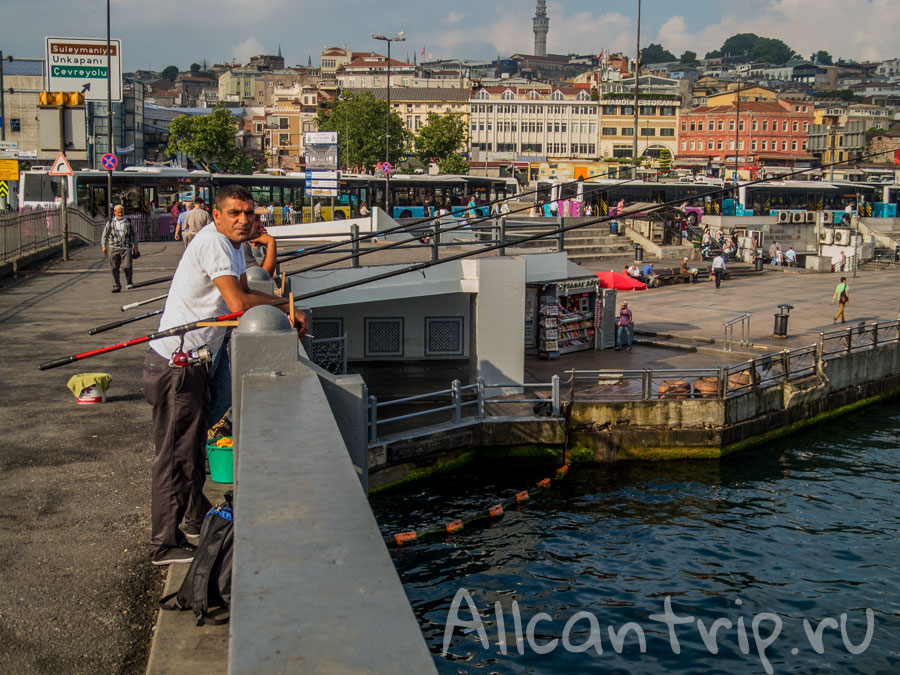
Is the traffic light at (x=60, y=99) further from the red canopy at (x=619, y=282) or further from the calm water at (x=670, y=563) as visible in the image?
the red canopy at (x=619, y=282)

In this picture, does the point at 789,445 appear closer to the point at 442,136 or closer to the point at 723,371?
the point at 723,371

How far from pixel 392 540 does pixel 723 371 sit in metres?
8.26

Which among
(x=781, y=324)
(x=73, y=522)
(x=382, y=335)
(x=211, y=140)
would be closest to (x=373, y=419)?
(x=382, y=335)

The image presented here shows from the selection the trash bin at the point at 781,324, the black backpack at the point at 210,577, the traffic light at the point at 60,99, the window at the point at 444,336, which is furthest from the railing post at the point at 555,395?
the black backpack at the point at 210,577

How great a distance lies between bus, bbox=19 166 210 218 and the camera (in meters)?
39.1

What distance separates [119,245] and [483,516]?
9146mm

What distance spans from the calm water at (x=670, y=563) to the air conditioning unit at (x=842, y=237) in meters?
34.0

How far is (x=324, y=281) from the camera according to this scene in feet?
55.1

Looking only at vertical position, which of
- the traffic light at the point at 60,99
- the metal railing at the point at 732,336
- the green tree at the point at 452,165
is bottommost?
the metal railing at the point at 732,336

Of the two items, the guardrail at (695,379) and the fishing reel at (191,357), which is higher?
the fishing reel at (191,357)

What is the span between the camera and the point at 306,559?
8.08 ft

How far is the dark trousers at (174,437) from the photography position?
16.2 ft

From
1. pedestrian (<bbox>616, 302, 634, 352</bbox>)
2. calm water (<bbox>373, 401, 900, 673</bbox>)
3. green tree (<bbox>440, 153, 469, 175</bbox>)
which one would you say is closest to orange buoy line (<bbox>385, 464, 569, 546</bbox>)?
calm water (<bbox>373, 401, 900, 673</bbox>)

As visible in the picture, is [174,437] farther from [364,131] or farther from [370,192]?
[364,131]
